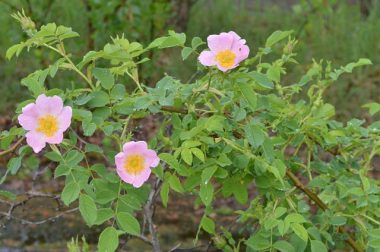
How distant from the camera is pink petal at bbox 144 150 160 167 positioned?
1.82 meters

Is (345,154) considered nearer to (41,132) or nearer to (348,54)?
(41,132)

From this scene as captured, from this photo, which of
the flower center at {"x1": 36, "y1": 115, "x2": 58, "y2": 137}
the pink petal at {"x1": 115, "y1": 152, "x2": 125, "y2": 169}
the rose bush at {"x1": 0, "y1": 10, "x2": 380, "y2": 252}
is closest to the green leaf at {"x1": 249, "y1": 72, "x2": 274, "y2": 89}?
the rose bush at {"x1": 0, "y1": 10, "x2": 380, "y2": 252}

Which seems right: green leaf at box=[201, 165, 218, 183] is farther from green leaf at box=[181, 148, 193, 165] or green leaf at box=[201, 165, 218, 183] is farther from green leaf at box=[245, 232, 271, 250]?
green leaf at box=[245, 232, 271, 250]

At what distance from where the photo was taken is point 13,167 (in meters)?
1.89

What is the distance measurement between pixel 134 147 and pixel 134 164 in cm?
4

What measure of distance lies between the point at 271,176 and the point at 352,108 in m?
4.46

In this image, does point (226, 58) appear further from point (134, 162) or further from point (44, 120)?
point (44, 120)

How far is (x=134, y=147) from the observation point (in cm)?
181

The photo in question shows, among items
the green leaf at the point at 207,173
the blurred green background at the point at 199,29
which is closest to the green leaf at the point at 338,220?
the green leaf at the point at 207,173

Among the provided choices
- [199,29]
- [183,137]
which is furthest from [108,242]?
[199,29]

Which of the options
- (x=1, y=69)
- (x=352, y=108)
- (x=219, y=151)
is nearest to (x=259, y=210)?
(x=219, y=151)

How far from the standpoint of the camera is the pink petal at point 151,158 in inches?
71.5

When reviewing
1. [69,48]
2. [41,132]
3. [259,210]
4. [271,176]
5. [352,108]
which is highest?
[41,132]

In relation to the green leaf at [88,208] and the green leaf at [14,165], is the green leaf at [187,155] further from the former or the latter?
the green leaf at [14,165]
